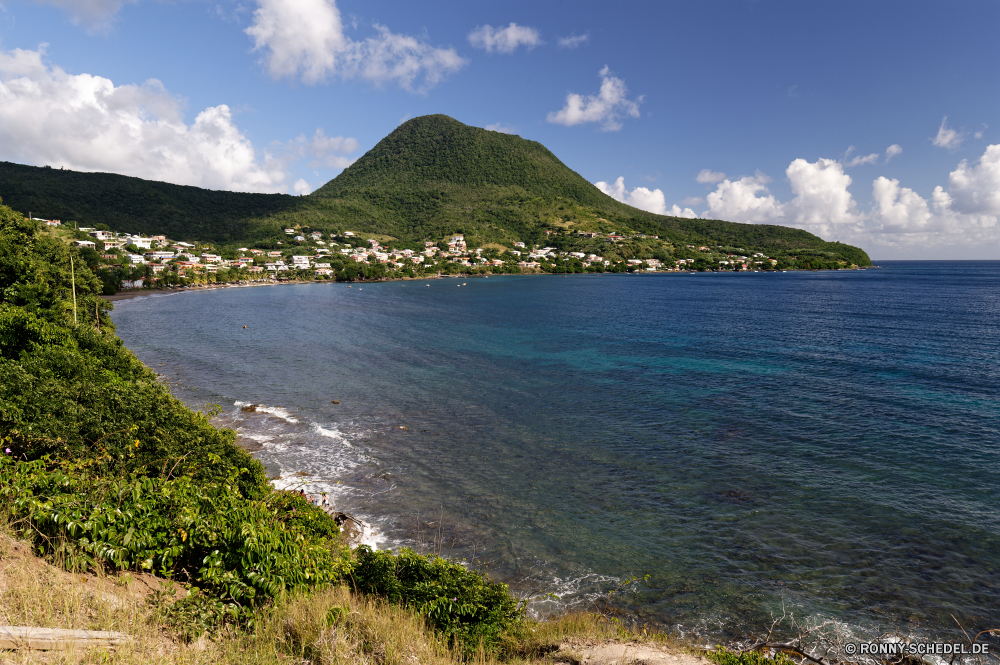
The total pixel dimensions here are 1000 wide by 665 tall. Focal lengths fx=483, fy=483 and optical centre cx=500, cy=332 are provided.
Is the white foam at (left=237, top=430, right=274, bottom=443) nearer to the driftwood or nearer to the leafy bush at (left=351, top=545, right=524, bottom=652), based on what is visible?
the leafy bush at (left=351, top=545, right=524, bottom=652)

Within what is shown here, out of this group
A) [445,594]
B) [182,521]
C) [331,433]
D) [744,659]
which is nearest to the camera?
[182,521]

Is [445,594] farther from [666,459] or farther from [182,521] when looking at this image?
[666,459]

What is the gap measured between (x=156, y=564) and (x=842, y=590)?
16443 millimetres

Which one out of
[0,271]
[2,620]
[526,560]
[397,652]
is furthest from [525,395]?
[0,271]

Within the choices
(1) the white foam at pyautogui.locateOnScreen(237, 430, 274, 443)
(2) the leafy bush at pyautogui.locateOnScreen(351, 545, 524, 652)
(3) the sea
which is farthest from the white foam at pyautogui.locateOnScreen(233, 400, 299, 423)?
(2) the leafy bush at pyautogui.locateOnScreen(351, 545, 524, 652)

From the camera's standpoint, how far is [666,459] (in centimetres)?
2167

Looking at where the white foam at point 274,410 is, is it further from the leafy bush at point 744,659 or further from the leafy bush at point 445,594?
the leafy bush at point 744,659

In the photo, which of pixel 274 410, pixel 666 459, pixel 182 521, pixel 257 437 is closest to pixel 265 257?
pixel 274 410

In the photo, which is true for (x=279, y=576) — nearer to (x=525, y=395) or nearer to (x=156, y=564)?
(x=156, y=564)

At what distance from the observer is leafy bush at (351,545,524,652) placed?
9.12 meters

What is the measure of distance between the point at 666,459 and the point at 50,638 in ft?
67.5

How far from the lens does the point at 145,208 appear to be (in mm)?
172625

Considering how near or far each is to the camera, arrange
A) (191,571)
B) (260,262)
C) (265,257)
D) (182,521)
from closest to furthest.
→ (182,521) < (191,571) < (260,262) < (265,257)

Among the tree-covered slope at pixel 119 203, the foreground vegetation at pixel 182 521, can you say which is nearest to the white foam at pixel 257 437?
the foreground vegetation at pixel 182 521
